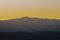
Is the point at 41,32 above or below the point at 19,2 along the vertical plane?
below

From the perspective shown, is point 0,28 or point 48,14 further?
point 48,14

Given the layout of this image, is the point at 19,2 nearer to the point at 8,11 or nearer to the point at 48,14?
the point at 8,11

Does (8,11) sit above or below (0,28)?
above
